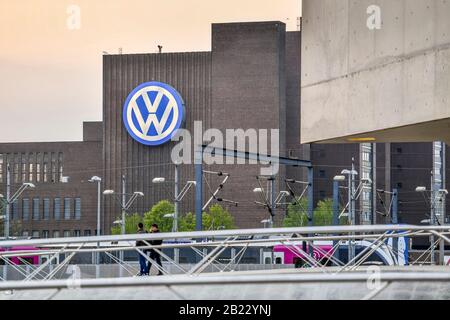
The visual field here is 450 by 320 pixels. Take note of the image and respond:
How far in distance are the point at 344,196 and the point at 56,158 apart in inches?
1442

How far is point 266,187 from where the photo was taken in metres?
141

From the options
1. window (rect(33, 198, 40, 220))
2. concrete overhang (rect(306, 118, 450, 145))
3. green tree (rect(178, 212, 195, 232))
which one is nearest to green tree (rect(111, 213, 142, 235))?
green tree (rect(178, 212, 195, 232))

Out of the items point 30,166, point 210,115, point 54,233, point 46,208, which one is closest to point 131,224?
point 210,115

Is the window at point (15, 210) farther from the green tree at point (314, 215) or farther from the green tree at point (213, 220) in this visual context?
the green tree at point (314, 215)

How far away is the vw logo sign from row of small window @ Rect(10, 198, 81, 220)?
48.1ft

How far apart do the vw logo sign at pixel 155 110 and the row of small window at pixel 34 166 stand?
16.5 m

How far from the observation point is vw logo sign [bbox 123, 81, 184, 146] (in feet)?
476

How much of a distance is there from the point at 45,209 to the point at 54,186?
3.19m

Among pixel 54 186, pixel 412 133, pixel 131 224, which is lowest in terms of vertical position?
pixel 131 224

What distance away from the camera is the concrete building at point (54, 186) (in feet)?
507

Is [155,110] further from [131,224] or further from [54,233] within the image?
[54,233]

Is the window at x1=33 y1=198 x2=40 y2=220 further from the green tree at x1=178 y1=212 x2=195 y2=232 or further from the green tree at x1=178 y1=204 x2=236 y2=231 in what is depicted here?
the green tree at x1=178 y1=212 x2=195 y2=232

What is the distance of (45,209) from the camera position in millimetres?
Answer: 158125

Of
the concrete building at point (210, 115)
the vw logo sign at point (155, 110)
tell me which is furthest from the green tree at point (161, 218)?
the vw logo sign at point (155, 110)
